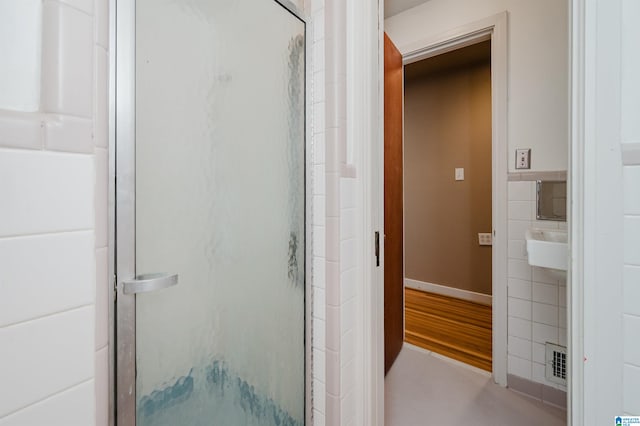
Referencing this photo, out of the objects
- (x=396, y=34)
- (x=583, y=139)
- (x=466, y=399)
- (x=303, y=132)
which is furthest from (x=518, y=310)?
(x=396, y=34)

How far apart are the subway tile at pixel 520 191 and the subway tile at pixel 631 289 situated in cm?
107

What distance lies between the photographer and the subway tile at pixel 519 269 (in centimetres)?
171

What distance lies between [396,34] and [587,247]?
78.6 inches

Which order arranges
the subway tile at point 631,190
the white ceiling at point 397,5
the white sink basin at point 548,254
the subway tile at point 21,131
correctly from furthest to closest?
the white ceiling at point 397,5, the white sink basin at point 548,254, the subway tile at point 631,190, the subway tile at point 21,131

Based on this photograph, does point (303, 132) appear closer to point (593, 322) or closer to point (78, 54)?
point (78, 54)

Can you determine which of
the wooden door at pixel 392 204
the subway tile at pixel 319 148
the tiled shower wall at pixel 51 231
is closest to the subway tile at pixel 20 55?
the tiled shower wall at pixel 51 231

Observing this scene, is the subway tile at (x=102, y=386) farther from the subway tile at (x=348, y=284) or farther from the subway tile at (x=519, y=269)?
the subway tile at (x=519, y=269)

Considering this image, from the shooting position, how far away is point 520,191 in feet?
5.69

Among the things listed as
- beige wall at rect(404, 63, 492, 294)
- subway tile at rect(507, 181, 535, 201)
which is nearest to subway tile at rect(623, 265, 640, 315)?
subway tile at rect(507, 181, 535, 201)

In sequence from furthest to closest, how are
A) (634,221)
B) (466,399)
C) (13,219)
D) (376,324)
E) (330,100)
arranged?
1. (466,399)
2. (376,324)
3. (330,100)
4. (634,221)
5. (13,219)

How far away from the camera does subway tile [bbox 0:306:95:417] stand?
381mm

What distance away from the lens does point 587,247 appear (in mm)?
774

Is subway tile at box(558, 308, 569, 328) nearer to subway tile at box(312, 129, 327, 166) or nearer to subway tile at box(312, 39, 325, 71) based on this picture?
subway tile at box(312, 129, 327, 166)

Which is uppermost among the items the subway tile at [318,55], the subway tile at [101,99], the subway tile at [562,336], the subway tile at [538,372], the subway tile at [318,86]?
the subway tile at [318,55]
